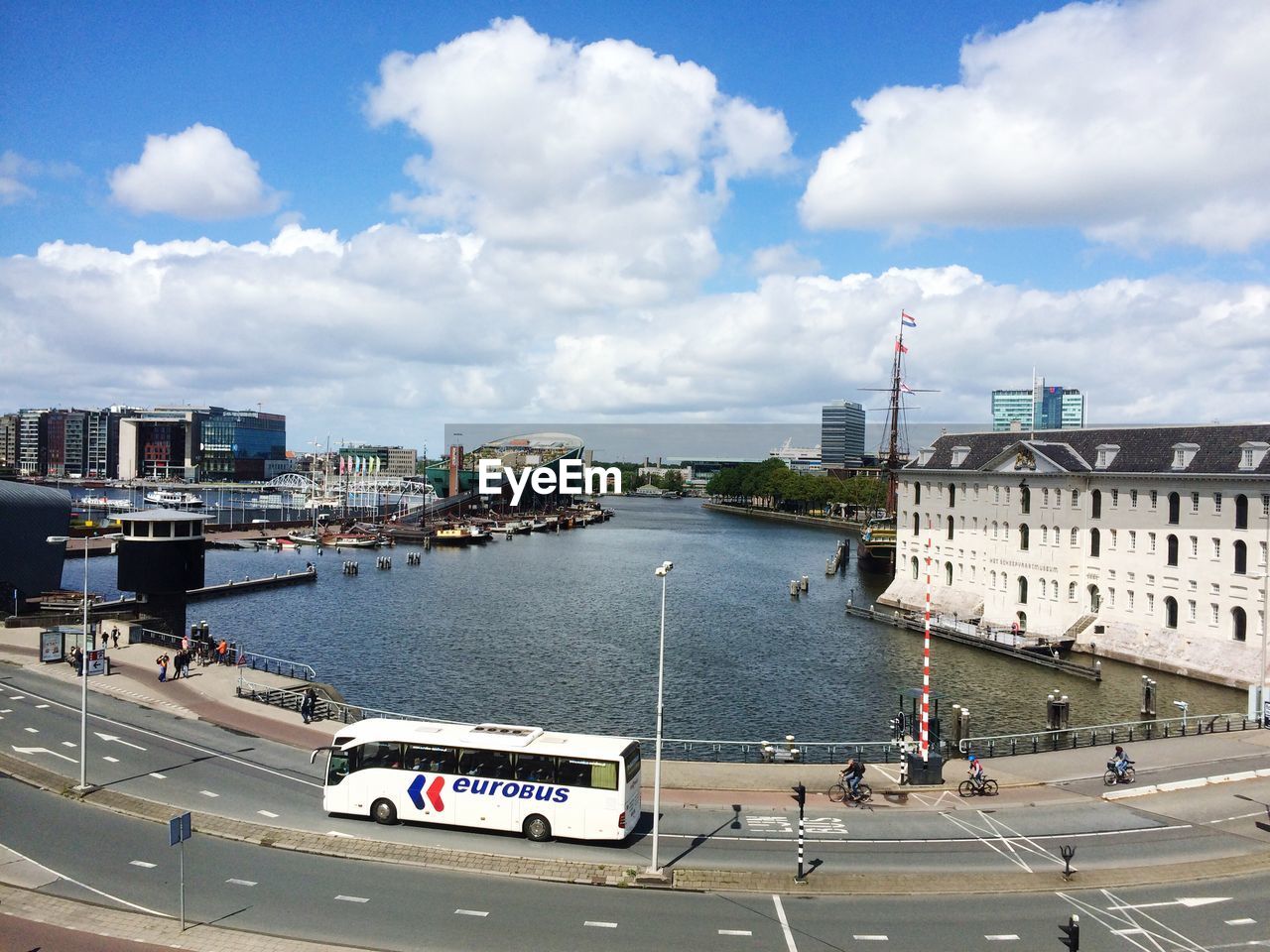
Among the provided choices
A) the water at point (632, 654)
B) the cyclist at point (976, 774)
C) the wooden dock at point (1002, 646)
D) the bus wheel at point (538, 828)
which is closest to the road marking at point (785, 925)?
the bus wheel at point (538, 828)

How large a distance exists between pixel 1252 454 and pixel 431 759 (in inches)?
2058

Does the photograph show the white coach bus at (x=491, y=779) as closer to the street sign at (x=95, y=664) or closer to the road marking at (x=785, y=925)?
A: the road marking at (x=785, y=925)

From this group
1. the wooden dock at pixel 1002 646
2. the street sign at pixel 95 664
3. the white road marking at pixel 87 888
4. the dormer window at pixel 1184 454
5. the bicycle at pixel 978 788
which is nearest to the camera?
the white road marking at pixel 87 888

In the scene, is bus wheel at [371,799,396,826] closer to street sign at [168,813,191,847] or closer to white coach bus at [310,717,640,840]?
white coach bus at [310,717,640,840]

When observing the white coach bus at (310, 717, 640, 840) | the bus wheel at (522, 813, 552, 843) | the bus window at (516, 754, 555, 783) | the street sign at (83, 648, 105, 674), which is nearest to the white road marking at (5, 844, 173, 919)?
the white coach bus at (310, 717, 640, 840)

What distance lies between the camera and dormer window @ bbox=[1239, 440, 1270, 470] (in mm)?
54312

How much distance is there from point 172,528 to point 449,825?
3696cm

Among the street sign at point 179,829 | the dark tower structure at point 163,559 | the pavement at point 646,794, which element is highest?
the dark tower structure at point 163,559

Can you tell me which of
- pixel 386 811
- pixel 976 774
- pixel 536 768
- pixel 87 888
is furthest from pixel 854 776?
pixel 87 888

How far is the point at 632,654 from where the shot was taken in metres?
65.1

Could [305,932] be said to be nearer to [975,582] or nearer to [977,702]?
[977,702]

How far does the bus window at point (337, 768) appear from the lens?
86.8 feet

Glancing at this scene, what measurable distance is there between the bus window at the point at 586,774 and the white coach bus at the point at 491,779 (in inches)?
1.1

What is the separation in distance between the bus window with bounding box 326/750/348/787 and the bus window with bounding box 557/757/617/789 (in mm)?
6485
